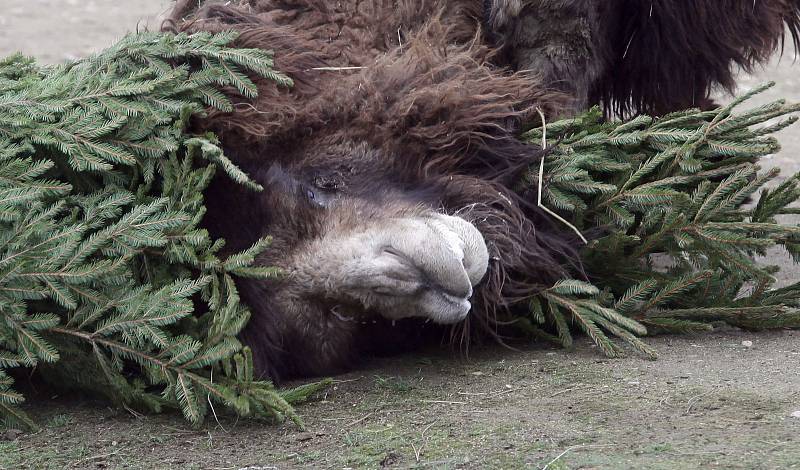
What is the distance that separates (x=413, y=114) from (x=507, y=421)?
124cm

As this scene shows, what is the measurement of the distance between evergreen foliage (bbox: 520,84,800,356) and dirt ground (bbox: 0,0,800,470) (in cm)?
10

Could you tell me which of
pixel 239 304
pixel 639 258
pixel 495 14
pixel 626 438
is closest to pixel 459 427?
pixel 626 438

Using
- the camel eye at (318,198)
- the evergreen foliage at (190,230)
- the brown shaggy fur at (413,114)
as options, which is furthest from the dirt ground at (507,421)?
the camel eye at (318,198)

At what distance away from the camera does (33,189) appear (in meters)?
3.02

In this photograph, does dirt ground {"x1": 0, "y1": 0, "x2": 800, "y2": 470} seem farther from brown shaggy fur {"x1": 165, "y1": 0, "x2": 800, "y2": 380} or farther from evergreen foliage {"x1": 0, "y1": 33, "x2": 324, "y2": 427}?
brown shaggy fur {"x1": 165, "y1": 0, "x2": 800, "y2": 380}

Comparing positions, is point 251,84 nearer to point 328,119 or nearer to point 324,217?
point 328,119

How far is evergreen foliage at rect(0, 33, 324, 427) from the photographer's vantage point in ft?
9.66

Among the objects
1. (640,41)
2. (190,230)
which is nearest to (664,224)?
(640,41)

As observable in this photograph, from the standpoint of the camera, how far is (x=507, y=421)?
284cm

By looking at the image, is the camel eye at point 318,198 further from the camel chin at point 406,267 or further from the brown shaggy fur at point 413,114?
the camel chin at point 406,267

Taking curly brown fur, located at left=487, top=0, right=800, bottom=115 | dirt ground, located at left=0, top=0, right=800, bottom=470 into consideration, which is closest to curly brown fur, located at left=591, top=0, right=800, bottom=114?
curly brown fur, located at left=487, top=0, right=800, bottom=115

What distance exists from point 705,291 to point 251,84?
1677mm

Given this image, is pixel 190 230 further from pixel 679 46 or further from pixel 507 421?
pixel 679 46

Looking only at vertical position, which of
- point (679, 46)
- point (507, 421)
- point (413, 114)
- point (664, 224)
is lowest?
point (507, 421)
